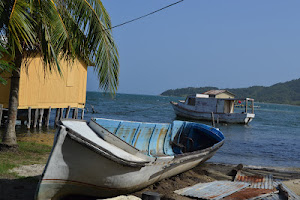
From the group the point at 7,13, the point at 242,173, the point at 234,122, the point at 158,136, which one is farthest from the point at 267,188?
the point at 234,122

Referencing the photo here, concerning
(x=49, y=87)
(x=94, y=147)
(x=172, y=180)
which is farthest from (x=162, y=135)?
(x=49, y=87)

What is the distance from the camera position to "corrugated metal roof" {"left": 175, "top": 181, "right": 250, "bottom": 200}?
863 centimetres

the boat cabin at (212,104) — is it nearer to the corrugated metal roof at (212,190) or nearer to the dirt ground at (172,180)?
the dirt ground at (172,180)

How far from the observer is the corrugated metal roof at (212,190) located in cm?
863

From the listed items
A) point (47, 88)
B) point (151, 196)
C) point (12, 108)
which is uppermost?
point (47, 88)

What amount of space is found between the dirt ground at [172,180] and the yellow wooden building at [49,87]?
326 inches

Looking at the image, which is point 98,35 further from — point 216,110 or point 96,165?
point 216,110

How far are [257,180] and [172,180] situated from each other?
299 centimetres

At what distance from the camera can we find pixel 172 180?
10086mm

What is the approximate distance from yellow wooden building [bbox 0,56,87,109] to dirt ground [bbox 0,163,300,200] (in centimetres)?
828

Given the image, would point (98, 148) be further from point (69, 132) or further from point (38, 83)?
point (38, 83)

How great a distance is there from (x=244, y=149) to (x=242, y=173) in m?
9.29

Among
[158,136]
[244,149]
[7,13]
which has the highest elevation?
[7,13]

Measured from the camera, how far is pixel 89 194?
7332 millimetres
